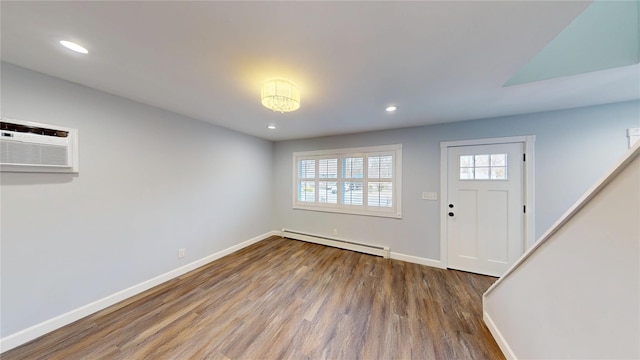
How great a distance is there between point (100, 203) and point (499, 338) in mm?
4008

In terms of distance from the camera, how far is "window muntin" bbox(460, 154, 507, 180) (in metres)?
2.74

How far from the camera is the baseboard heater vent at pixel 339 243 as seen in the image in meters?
3.46

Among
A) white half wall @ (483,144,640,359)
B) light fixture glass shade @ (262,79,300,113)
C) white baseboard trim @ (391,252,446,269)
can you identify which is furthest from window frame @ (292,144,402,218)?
light fixture glass shade @ (262,79,300,113)

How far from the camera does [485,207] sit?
2824mm

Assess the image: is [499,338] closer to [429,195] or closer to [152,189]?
[429,195]

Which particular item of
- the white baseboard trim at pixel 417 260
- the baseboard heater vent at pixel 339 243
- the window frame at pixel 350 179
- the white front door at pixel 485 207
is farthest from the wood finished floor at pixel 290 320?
the window frame at pixel 350 179

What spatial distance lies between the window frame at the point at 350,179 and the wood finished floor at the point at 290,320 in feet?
3.53

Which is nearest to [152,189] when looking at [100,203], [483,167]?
[100,203]

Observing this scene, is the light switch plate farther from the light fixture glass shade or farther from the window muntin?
the light fixture glass shade

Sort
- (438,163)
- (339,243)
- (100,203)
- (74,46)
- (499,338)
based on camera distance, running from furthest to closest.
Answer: (339,243), (438,163), (100,203), (499,338), (74,46)

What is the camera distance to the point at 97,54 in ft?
4.74

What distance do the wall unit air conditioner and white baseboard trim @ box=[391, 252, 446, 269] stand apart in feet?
13.9

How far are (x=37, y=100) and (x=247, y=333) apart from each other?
277cm

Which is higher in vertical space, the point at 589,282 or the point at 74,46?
the point at 74,46
